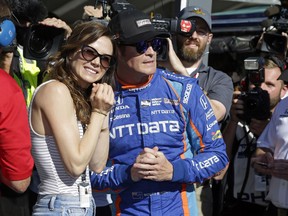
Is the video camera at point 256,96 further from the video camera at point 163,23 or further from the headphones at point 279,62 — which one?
the video camera at point 163,23

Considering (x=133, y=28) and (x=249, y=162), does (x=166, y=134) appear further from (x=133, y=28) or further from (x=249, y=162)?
(x=249, y=162)

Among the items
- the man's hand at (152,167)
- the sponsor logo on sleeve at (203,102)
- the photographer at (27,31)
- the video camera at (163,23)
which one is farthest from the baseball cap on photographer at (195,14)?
the man's hand at (152,167)

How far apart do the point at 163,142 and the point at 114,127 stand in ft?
0.90

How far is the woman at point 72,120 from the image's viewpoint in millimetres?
2781

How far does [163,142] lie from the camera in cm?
319

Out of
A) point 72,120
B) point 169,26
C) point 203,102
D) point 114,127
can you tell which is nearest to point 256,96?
point 169,26

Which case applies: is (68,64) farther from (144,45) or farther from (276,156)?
(276,156)

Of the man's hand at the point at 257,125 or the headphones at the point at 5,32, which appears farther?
the man's hand at the point at 257,125

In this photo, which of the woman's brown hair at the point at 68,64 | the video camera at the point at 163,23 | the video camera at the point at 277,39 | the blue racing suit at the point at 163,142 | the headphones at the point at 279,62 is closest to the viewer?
the woman's brown hair at the point at 68,64

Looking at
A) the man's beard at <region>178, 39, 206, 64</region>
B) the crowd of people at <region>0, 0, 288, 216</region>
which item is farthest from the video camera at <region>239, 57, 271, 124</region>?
the man's beard at <region>178, 39, 206, 64</region>

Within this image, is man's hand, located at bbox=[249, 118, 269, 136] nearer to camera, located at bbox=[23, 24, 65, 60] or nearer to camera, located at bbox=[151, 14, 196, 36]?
camera, located at bbox=[151, 14, 196, 36]

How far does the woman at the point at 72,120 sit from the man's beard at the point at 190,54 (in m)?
1.32

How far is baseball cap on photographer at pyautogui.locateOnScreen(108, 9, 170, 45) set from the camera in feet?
10.5

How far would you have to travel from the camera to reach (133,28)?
321 cm
